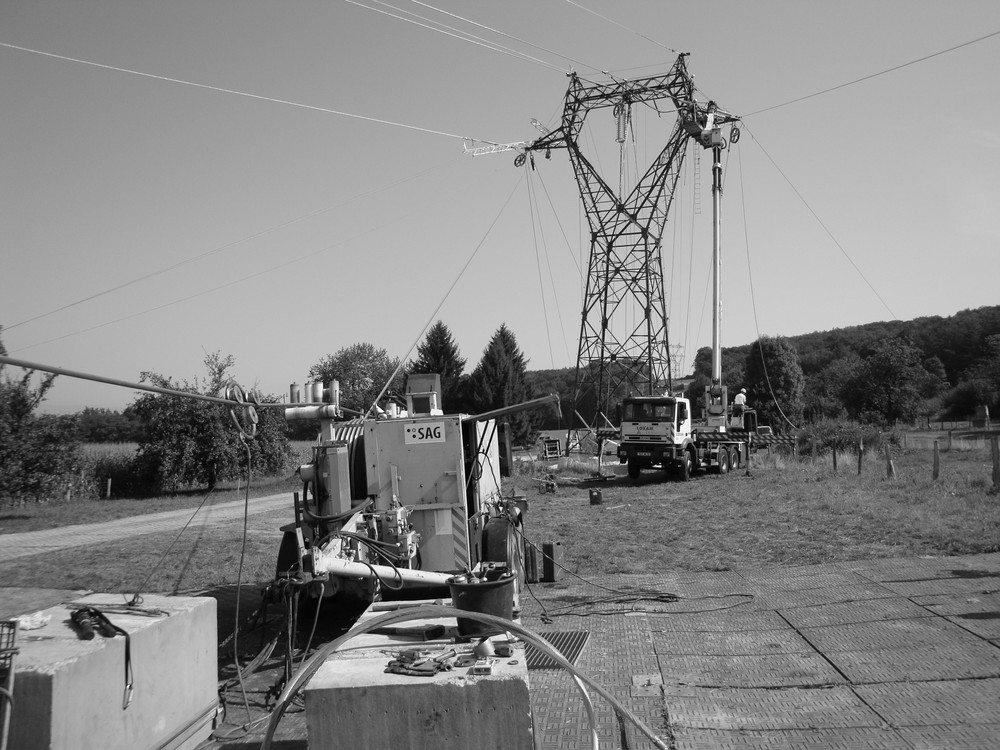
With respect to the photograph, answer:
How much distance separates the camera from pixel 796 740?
499cm

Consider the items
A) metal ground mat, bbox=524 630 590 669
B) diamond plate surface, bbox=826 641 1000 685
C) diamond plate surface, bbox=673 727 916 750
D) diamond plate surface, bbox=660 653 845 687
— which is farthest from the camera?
metal ground mat, bbox=524 630 590 669

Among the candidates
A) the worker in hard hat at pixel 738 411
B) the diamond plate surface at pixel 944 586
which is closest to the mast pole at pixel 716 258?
the worker in hard hat at pixel 738 411

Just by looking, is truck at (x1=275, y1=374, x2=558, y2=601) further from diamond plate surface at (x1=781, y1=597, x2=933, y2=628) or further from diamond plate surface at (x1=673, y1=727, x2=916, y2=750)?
diamond plate surface at (x1=781, y1=597, x2=933, y2=628)

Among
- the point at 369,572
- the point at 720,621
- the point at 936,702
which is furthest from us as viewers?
the point at 720,621

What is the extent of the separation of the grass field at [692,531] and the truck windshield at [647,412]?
3624 mm

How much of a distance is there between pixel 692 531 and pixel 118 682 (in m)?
11.9

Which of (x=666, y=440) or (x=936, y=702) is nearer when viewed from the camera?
(x=936, y=702)

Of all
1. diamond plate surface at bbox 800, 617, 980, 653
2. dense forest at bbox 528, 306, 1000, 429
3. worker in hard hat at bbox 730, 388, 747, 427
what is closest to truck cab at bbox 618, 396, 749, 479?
worker in hard hat at bbox 730, 388, 747, 427

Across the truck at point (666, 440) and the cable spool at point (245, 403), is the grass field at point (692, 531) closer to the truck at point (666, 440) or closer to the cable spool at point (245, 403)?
the truck at point (666, 440)

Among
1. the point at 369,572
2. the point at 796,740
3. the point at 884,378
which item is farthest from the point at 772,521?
the point at 884,378

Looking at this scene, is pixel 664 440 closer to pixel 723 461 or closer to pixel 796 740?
pixel 723 461

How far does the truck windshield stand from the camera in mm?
25781

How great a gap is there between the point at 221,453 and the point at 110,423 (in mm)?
32973

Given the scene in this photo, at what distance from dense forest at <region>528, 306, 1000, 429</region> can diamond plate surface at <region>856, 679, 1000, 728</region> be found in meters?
36.9
